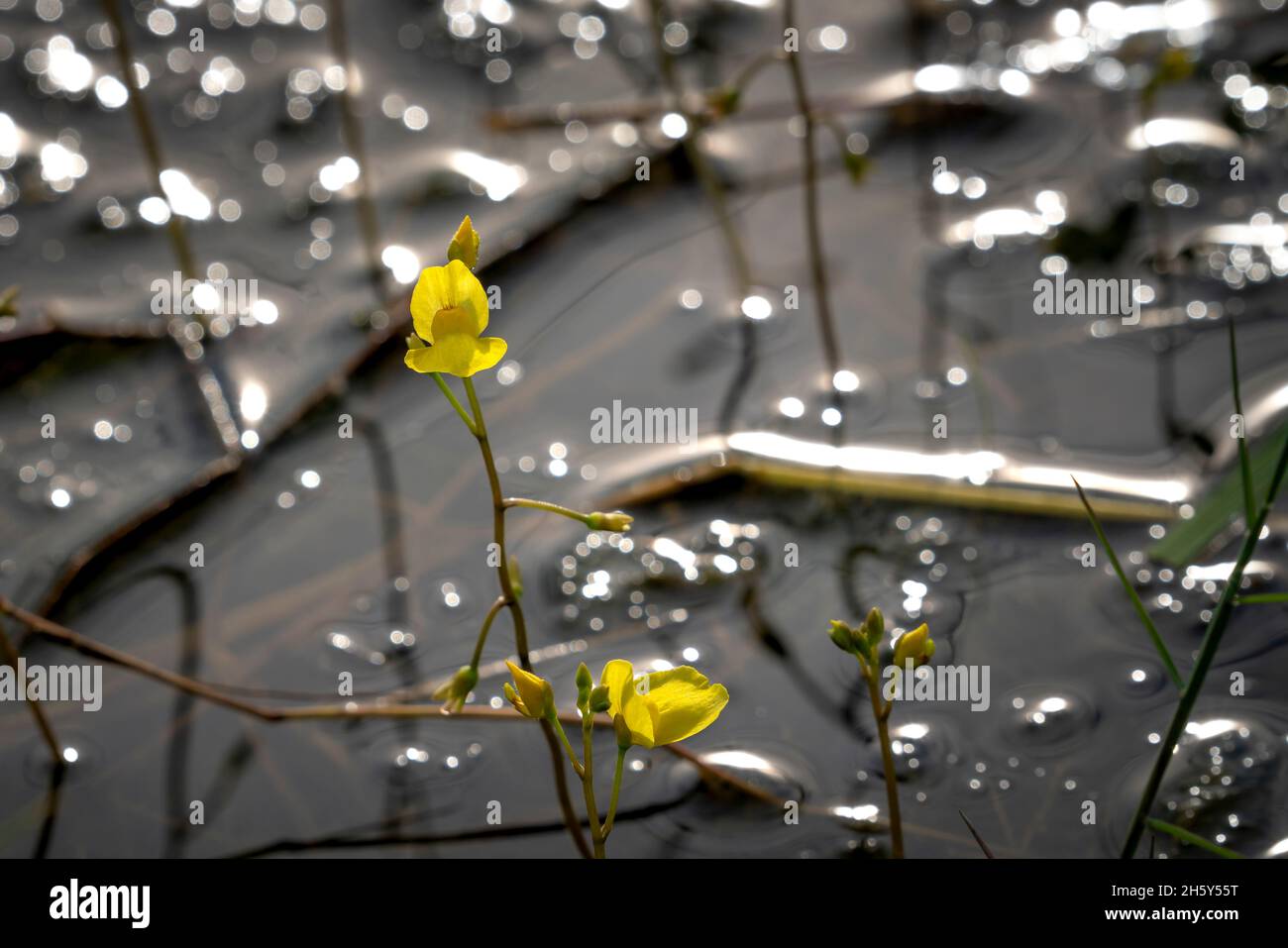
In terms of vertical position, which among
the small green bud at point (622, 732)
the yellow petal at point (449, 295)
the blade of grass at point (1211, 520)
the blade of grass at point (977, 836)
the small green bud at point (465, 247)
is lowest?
the blade of grass at point (977, 836)

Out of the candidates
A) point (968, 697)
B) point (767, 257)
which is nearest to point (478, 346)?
point (968, 697)

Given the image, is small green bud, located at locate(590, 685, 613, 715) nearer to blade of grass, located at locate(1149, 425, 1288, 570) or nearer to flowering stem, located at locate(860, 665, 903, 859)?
flowering stem, located at locate(860, 665, 903, 859)

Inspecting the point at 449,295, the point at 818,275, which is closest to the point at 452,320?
the point at 449,295

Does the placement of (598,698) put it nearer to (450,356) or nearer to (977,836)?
(450,356)

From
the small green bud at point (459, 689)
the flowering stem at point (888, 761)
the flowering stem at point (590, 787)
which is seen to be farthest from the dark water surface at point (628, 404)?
the small green bud at point (459, 689)

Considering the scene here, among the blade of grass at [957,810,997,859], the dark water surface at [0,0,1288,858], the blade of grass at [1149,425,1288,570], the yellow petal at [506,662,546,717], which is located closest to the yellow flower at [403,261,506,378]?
the yellow petal at [506,662,546,717]

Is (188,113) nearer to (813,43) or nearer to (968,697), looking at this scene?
(813,43)

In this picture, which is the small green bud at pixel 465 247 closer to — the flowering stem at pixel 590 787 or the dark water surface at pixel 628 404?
the flowering stem at pixel 590 787
